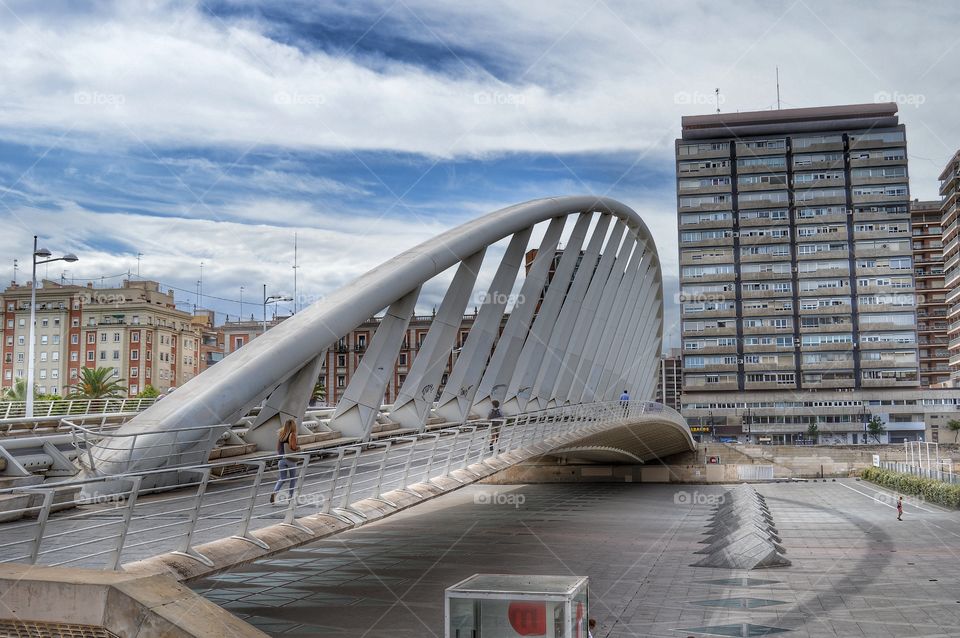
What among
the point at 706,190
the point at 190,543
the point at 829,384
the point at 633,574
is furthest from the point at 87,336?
the point at 190,543

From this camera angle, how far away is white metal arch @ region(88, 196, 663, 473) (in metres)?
12.7

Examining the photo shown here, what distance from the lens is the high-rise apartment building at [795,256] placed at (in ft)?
329

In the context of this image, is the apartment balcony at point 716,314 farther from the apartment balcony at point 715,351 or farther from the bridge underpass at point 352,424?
the bridge underpass at point 352,424

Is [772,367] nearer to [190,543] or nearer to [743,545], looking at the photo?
[743,545]

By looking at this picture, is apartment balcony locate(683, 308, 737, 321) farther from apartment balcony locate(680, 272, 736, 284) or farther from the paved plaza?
the paved plaza

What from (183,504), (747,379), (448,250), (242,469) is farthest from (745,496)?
(747,379)

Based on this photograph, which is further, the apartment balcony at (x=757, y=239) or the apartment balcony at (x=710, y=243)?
the apartment balcony at (x=710, y=243)

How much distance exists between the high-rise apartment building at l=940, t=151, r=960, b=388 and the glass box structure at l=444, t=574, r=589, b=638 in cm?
9939

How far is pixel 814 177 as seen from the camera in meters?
104

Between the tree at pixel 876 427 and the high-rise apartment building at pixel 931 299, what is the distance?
26.9m

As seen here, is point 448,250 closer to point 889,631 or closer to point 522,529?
point 889,631

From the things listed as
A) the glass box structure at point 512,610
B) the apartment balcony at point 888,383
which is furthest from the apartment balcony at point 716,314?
the glass box structure at point 512,610

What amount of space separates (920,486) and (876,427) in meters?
58.4

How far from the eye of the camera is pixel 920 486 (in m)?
43.1
